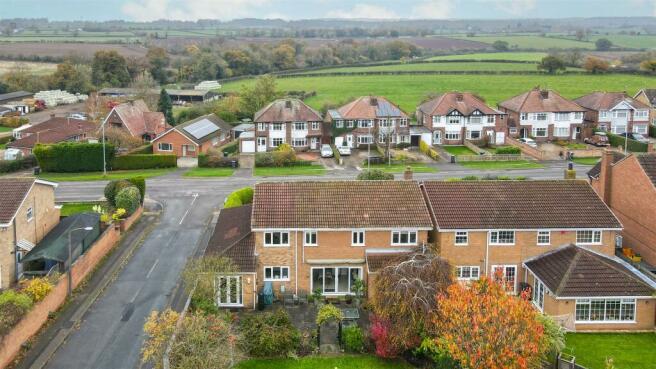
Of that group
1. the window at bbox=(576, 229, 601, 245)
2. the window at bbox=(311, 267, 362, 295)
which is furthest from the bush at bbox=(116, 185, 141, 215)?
the window at bbox=(576, 229, 601, 245)

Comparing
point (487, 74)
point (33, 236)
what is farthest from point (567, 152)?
point (487, 74)

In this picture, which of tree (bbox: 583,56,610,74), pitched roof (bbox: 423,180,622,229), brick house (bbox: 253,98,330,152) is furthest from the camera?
tree (bbox: 583,56,610,74)

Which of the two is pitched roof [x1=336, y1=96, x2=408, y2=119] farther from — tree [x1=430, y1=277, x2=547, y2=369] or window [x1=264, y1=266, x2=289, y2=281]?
tree [x1=430, y1=277, x2=547, y2=369]

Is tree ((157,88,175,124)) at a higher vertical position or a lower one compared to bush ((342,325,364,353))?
higher

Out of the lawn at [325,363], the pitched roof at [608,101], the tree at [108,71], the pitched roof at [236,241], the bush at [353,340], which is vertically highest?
the tree at [108,71]

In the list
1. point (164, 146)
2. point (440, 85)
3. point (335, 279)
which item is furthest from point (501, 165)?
point (440, 85)

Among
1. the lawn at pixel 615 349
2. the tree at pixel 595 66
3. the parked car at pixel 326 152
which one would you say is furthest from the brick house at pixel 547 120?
the tree at pixel 595 66

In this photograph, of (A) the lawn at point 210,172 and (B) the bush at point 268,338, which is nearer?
(B) the bush at point 268,338

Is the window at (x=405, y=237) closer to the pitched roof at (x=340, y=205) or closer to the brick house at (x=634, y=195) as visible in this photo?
the pitched roof at (x=340, y=205)
